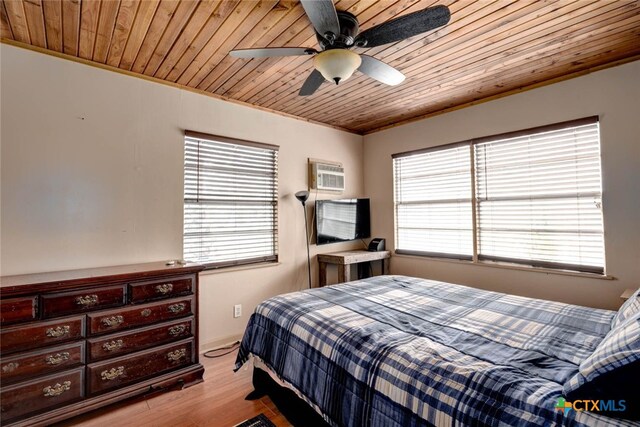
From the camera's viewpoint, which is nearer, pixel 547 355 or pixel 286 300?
pixel 547 355

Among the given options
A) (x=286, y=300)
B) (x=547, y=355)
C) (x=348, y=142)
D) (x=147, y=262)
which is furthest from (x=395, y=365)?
(x=348, y=142)

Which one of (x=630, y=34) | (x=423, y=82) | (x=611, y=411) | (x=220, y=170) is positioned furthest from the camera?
(x=220, y=170)

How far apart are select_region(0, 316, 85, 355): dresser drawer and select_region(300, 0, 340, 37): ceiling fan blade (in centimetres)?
230

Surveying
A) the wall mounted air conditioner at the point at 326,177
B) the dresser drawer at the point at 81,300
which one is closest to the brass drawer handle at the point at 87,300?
the dresser drawer at the point at 81,300

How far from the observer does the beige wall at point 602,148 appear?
2.42 m

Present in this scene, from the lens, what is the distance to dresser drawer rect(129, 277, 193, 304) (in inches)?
83.8

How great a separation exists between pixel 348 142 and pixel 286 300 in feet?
9.31

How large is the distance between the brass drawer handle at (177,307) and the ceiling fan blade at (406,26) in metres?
2.25

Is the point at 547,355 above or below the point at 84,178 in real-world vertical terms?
below

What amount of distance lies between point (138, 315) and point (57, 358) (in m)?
0.47

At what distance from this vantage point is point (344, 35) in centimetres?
181

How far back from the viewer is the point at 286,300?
83.7 inches

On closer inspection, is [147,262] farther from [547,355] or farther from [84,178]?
[547,355]

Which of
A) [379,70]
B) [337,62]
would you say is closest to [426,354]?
[337,62]
